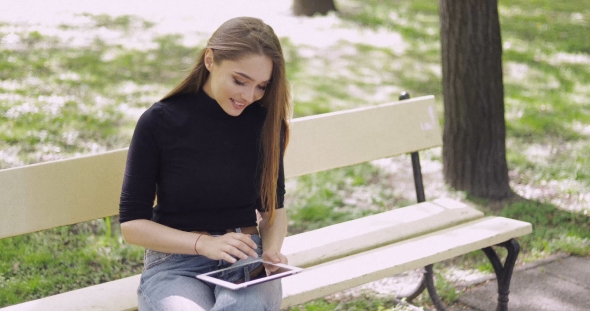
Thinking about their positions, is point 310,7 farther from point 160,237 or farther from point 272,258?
point 160,237

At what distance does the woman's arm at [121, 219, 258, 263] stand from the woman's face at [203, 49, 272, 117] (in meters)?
0.47

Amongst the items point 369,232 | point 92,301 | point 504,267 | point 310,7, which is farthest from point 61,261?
point 310,7

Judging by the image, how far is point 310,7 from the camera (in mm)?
10766

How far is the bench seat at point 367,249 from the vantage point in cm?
298

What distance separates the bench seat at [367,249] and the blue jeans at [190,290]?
0.77 feet

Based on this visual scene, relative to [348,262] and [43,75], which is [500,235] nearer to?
[348,262]

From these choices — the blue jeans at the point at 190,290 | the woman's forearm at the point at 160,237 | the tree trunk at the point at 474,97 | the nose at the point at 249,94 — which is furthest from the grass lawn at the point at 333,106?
the nose at the point at 249,94

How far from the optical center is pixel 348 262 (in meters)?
3.41

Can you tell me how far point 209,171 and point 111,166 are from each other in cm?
66

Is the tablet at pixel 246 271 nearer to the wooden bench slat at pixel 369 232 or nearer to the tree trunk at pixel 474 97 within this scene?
the wooden bench slat at pixel 369 232

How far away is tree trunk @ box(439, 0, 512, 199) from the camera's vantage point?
5.41 meters

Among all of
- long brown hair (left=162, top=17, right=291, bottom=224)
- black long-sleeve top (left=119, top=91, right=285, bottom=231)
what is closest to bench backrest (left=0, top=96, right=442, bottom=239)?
black long-sleeve top (left=119, top=91, right=285, bottom=231)

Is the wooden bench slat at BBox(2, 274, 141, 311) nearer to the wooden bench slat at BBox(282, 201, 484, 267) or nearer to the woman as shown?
the woman

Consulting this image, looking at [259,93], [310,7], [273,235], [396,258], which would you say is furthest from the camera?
[310,7]
